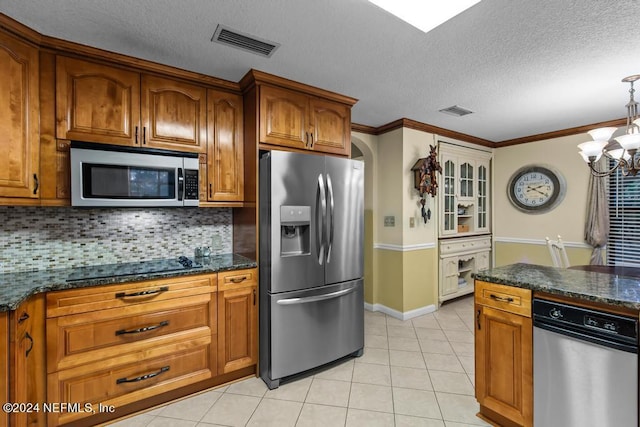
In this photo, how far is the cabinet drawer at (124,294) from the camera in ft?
5.76

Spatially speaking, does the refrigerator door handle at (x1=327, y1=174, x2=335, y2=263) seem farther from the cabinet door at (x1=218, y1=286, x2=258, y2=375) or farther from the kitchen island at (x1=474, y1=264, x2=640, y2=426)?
the kitchen island at (x1=474, y1=264, x2=640, y2=426)

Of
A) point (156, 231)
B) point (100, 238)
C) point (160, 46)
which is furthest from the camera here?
point (156, 231)

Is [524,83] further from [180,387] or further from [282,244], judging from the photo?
[180,387]

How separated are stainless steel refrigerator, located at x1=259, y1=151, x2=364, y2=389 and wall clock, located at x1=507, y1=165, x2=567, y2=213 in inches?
131

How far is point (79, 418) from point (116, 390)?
21cm

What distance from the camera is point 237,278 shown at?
234cm

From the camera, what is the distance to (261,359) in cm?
242

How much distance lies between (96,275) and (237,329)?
1034mm

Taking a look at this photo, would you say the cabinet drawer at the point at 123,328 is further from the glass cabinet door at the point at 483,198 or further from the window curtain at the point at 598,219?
the window curtain at the point at 598,219

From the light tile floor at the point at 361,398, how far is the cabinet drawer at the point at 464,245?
1.45 meters

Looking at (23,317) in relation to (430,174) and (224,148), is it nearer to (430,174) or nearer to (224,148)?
(224,148)

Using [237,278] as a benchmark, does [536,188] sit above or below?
above

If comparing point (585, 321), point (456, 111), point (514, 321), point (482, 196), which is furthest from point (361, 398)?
point (482, 196)

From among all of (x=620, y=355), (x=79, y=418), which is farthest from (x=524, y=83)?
(x=79, y=418)
